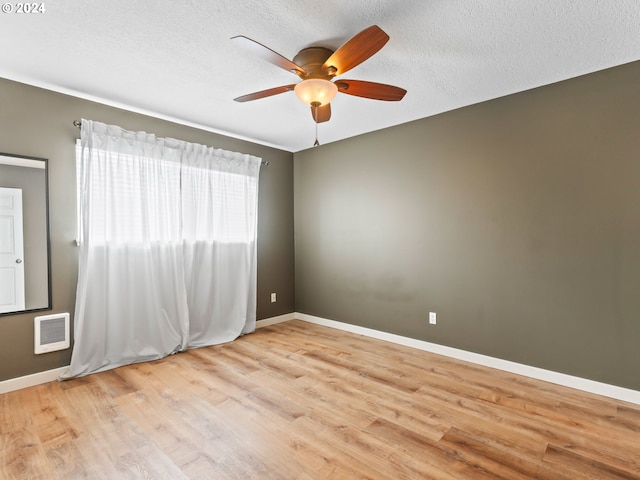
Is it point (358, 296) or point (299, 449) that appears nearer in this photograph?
point (299, 449)

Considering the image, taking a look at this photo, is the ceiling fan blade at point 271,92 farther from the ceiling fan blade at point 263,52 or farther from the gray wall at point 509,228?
the gray wall at point 509,228

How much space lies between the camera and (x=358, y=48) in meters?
1.84

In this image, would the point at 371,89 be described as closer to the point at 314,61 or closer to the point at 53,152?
the point at 314,61

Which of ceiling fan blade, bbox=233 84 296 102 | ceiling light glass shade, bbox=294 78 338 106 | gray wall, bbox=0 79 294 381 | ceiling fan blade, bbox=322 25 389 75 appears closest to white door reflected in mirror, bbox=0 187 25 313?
gray wall, bbox=0 79 294 381

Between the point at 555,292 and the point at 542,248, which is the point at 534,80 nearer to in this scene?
the point at 542,248

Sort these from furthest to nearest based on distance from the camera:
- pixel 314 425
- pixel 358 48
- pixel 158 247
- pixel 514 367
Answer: pixel 158 247 → pixel 514 367 → pixel 314 425 → pixel 358 48

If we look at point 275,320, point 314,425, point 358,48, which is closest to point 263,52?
point 358,48

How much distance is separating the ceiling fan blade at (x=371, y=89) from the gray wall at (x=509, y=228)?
49.7 inches

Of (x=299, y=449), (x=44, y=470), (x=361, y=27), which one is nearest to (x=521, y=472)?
(x=299, y=449)

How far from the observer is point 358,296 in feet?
13.5

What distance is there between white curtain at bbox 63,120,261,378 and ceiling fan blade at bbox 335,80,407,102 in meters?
2.04

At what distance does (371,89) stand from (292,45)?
601mm

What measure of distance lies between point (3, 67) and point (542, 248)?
4430 mm
